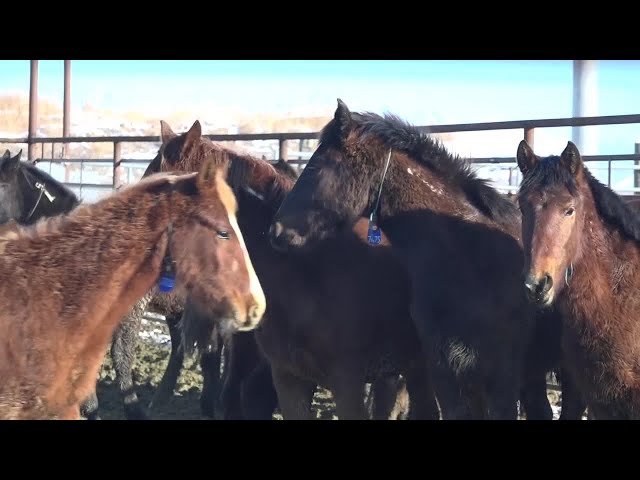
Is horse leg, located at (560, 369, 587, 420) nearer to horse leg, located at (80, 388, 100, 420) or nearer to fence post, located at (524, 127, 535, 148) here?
fence post, located at (524, 127, 535, 148)

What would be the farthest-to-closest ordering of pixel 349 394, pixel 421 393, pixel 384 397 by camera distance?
pixel 384 397, pixel 421 393, pixel 349 394

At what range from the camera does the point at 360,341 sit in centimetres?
477

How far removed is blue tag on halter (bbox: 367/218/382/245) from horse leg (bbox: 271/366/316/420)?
0.93m

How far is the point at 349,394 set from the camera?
470cm

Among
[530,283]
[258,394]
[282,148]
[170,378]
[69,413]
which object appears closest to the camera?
[69,413]

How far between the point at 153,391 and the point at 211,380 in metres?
0.90

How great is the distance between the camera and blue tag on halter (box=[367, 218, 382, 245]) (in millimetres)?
4820

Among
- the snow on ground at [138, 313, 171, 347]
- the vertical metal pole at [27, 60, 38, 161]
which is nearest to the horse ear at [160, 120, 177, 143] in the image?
the snow on ground at [138, 313, 171, 347]

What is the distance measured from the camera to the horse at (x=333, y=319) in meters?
4.76

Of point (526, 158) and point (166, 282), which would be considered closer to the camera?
point (166, 282)

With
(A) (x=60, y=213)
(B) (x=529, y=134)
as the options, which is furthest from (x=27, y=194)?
(B) (x=529, y=134)

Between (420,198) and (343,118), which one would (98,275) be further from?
(420,198)
